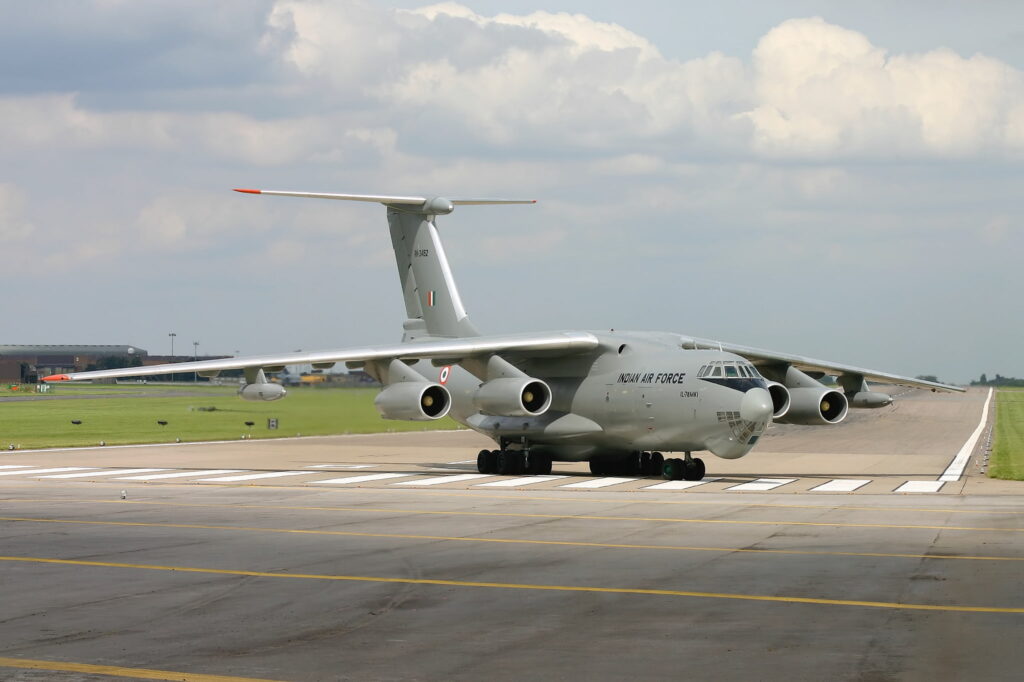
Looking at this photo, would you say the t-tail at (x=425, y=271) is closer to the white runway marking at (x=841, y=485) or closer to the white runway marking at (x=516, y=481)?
the white runway marking at (x=516, y=481)

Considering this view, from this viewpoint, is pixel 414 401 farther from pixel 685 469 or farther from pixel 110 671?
pixel 110 671

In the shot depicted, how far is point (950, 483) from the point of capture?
25.7 m

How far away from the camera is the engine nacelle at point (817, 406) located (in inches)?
1133

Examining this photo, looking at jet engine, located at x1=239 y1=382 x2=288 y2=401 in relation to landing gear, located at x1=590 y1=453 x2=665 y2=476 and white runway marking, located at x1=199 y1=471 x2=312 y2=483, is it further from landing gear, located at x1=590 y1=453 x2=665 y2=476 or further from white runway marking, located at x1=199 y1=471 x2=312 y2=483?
landing gear, located at x1=590 y1=453 x2=665 y2=476

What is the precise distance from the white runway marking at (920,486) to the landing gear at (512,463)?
8543 millimetres

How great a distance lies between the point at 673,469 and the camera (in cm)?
2755

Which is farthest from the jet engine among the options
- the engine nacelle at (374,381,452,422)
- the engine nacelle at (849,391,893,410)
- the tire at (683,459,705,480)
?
the engine nacelle at (849,391,893,410)

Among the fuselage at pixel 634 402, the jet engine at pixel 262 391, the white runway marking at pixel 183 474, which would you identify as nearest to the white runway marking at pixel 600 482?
the fuselage at pixel 634 402

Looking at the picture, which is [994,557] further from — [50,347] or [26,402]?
[26,402]

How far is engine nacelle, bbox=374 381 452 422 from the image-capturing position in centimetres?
2725

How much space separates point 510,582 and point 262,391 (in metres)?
17.3

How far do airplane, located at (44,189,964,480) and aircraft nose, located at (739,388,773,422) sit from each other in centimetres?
3

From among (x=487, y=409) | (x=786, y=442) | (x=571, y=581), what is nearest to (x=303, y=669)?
(x=571, y=581)

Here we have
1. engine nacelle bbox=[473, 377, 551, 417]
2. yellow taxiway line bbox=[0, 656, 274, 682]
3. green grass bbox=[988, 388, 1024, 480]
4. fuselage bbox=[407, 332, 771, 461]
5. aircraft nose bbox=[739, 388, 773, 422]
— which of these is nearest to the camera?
yellow taxiway line bbox=[0, 656, 274, 682]
